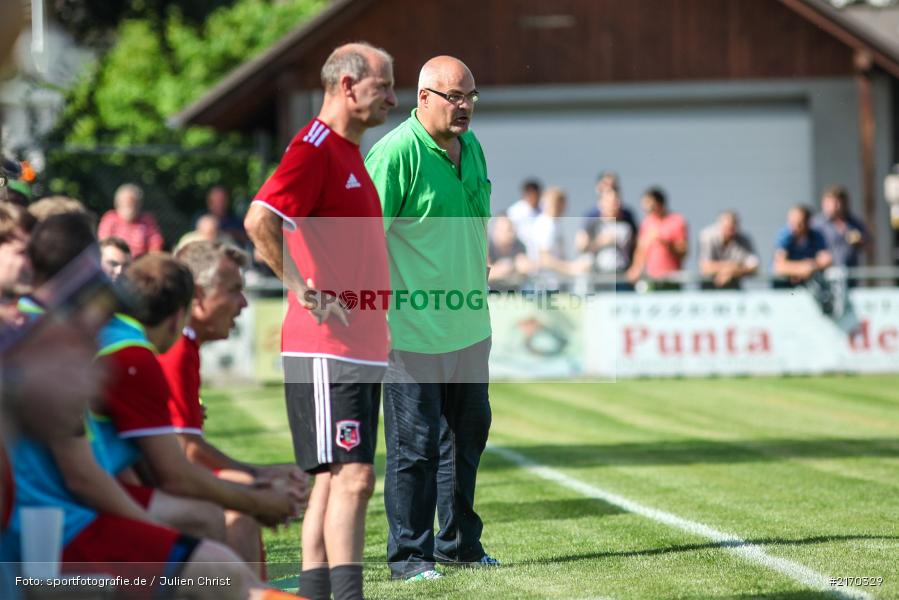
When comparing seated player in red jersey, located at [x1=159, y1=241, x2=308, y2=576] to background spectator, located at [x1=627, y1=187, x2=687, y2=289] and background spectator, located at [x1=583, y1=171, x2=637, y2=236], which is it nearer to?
background spectator, located at [x1=583, y1=171, x2=637, y2=236]

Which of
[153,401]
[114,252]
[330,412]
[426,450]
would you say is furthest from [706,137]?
[153,401]

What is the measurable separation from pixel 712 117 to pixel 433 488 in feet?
66.4

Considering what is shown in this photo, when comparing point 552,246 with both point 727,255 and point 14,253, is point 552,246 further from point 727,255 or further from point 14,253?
point 14,253

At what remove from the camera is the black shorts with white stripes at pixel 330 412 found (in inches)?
222

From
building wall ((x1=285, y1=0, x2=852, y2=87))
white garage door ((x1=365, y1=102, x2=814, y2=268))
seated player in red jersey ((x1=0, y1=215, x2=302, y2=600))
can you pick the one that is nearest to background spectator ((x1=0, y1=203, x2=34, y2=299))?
seated player in red jersey ((x1=0, y1=215, x2=302, y2=600))

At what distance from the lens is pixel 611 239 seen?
61.4ft

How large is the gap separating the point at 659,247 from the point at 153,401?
1472 cm

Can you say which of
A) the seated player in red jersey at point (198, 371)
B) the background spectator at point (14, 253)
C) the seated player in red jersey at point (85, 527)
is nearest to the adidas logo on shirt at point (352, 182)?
the seated player in red jersey at point (198, 371)

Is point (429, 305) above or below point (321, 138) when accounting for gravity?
below

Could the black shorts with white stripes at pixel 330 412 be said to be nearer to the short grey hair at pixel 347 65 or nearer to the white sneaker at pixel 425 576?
the short grey hair at pixel 347 65

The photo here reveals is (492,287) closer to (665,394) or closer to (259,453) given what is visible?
(665,394)

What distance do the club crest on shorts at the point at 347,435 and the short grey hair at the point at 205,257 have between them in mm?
734

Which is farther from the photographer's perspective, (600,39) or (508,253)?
(600,39)

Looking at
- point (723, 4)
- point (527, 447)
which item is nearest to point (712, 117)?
point (723, 4)
